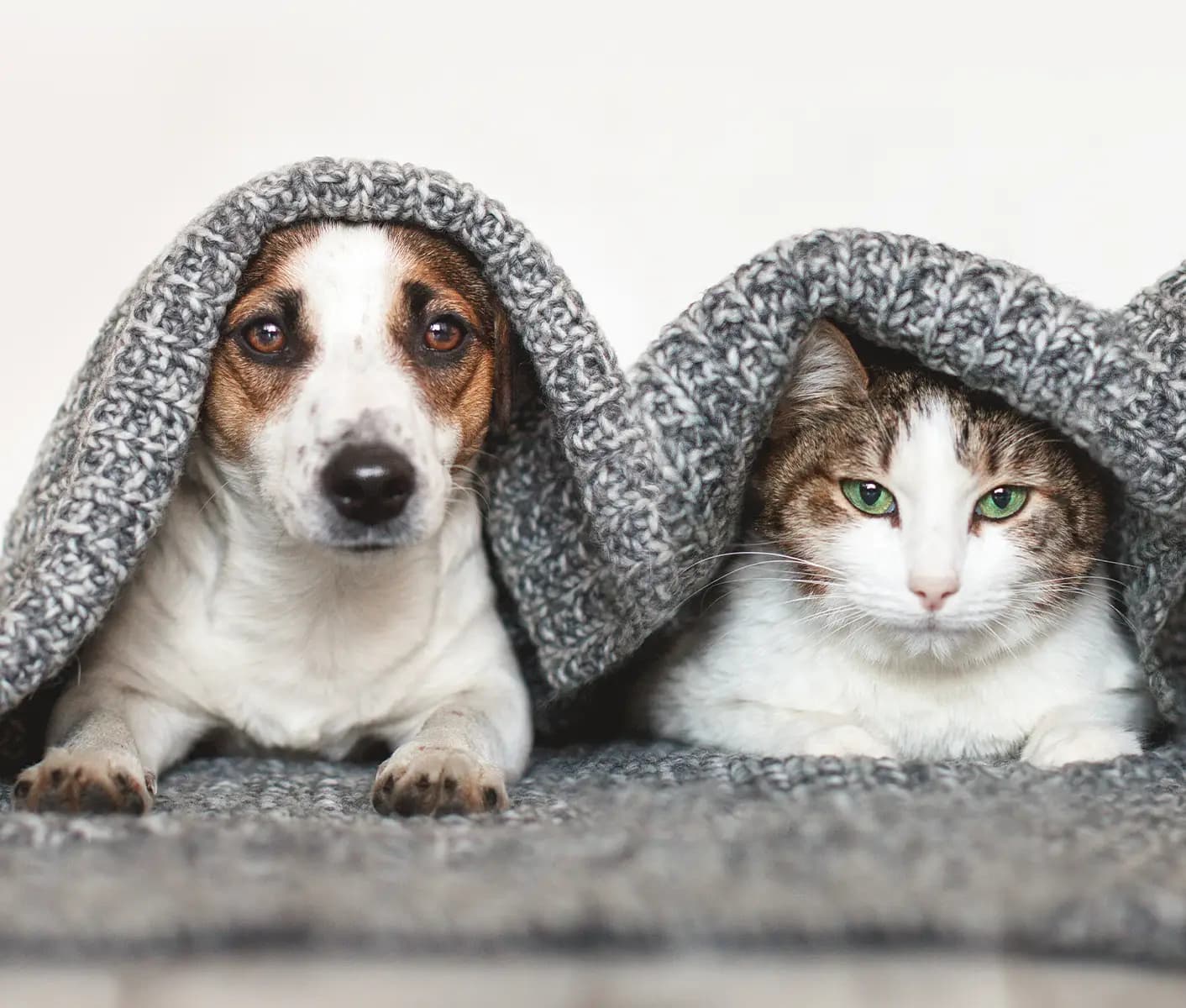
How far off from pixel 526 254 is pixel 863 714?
810 mm

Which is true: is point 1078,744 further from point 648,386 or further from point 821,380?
point 648,386

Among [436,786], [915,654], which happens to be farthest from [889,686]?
[436,786]

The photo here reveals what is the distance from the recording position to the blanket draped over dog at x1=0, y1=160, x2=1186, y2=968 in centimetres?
169

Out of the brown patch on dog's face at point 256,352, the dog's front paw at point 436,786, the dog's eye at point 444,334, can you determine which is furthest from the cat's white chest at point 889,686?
the brown patch on dog's face at point 256,352

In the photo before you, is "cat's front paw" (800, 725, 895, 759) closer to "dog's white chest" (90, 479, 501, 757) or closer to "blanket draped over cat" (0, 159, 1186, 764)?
"blanket draped over cat" (0, 159, 1186, 764)

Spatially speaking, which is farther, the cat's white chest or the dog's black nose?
the cat's white chest

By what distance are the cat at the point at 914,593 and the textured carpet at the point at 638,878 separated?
35 centimetres

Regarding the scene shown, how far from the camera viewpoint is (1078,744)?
5.81ft

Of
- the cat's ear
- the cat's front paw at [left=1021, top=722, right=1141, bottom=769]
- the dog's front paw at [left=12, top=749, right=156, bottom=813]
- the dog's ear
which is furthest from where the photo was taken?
the dog's ear

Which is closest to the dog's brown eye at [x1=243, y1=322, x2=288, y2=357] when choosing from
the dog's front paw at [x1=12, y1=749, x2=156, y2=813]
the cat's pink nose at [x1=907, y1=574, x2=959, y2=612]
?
the dog's front paw at [x1=12, y1=749, x2=156, y2=813]

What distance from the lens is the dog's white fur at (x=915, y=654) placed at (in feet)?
5.79

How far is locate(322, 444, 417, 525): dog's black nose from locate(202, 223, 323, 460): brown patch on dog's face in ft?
0.66

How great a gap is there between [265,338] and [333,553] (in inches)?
12.7

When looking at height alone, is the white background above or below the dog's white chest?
above
